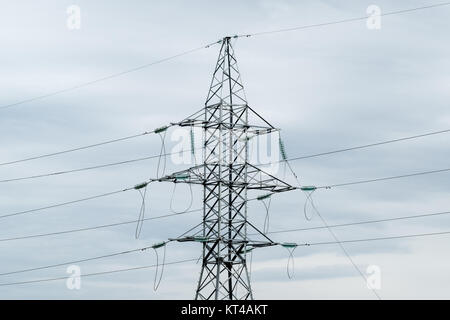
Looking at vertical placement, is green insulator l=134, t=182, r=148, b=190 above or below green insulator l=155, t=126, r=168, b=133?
below

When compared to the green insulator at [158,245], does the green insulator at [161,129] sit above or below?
above

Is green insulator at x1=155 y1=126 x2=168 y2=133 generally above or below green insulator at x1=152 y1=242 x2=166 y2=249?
above

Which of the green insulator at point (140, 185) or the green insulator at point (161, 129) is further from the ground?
the green insulator at point (161, 129)
